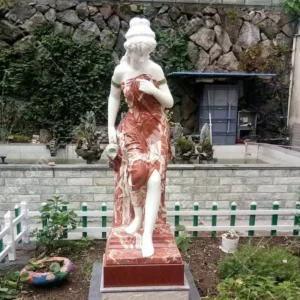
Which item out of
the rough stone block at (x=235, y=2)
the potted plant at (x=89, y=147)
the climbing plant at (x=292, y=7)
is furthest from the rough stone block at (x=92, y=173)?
the climbing plant at (x=292, y=7)

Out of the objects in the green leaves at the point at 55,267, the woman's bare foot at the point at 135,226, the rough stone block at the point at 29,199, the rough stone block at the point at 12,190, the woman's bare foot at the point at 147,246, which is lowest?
the green leaves at the point at 55,267

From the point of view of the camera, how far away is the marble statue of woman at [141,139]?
2707 millimetres

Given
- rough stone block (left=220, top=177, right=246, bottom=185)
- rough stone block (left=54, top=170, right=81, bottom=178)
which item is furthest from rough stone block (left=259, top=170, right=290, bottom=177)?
rough stone block (left=54, top=170, right=81, bottom=178)

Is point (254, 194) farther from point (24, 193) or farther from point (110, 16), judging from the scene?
point (110, 16)

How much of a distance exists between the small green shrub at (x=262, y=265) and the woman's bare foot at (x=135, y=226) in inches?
46.6

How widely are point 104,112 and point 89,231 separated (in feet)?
20.8

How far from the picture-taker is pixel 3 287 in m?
3.21

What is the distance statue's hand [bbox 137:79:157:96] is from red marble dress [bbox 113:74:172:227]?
5cm

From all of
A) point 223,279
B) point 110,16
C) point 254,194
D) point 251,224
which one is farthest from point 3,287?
point 110,16

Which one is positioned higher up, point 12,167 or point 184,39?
point 184,39

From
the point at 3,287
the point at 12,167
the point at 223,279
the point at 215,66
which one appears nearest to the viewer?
the point at 3,287

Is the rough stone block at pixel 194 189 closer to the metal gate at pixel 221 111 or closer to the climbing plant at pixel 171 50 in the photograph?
the metal gate at pixel 221 111

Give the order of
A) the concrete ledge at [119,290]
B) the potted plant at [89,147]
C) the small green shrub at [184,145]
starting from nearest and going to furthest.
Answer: the concrete ledge at [119,290]
the potted plant at [89,147]
the small green shrub at [184,145]

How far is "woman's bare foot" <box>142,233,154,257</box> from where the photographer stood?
2662 millimetres
